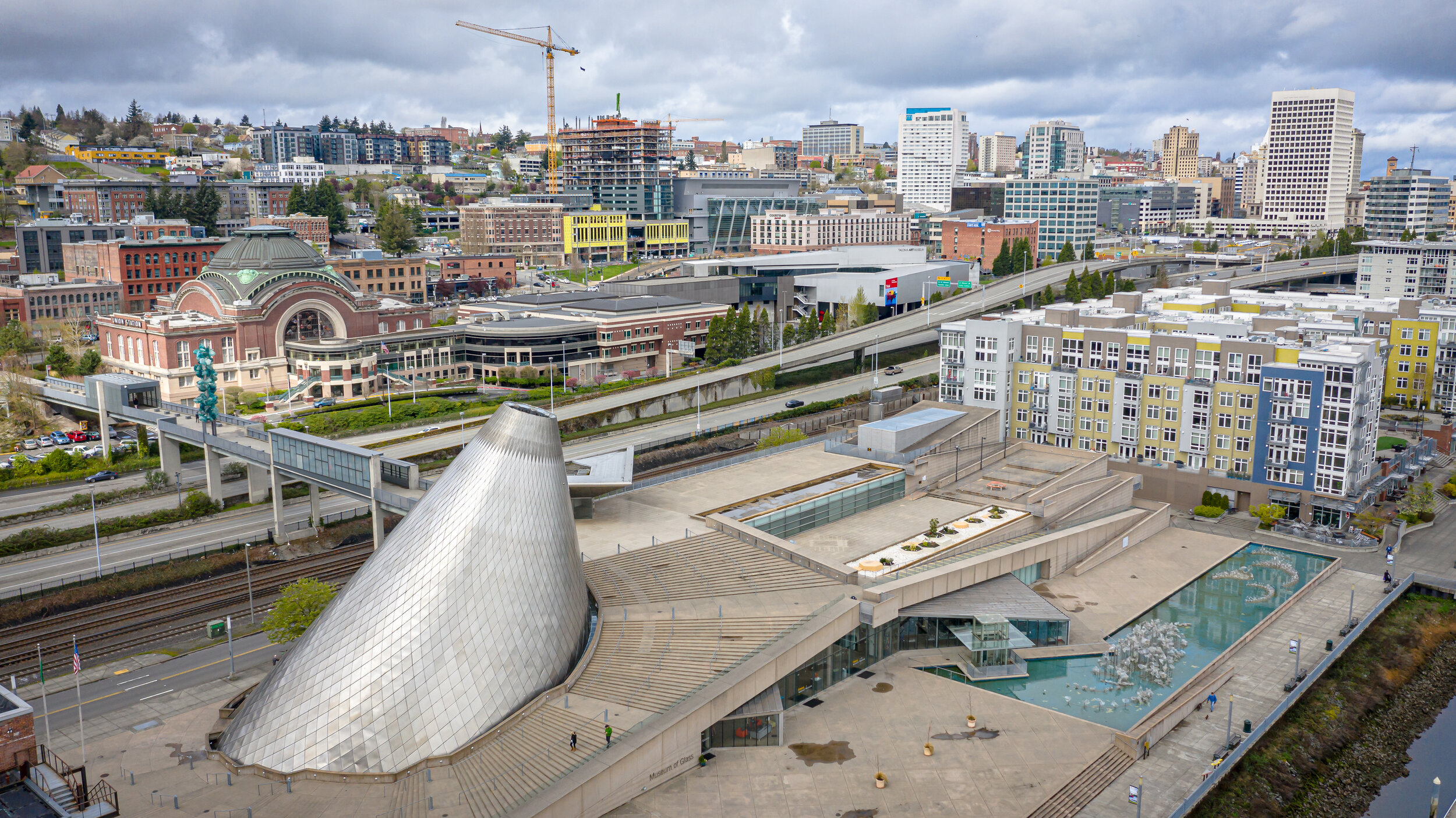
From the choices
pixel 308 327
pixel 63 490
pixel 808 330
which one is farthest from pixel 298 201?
pixel 63 490

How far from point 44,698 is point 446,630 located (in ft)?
55.4

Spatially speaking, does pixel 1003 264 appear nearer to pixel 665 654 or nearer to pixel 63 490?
pixel 63 490

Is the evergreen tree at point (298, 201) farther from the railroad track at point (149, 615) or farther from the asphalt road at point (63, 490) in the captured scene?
the railroad track at point (149, 615)

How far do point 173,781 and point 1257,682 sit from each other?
41.0 meters

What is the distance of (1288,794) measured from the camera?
124 feet

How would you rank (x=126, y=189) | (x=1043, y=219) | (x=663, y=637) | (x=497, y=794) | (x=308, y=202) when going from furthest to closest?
(x=1043, y=219), (x=308, y=202), (x=126, y=189), (x=663, y=637), (x=497, y=794)

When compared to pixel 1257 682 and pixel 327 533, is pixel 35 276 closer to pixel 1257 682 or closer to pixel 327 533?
pixel 327 533

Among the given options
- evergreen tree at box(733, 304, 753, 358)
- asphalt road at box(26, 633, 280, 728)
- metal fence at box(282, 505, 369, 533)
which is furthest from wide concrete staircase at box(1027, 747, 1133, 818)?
evergreen tree at box(733, 304, 753, 358)

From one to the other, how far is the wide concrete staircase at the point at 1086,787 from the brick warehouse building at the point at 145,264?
357 ft

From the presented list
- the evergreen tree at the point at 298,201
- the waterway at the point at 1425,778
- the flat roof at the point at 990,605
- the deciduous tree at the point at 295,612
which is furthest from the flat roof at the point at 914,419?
the evergreen tree at the point at 298,201

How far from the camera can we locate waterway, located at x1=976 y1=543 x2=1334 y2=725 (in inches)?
1667

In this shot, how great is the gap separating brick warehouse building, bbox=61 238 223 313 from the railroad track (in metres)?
71.5

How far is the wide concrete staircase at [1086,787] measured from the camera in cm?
3409

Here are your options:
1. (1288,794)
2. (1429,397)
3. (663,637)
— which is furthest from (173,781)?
(1429,397)
